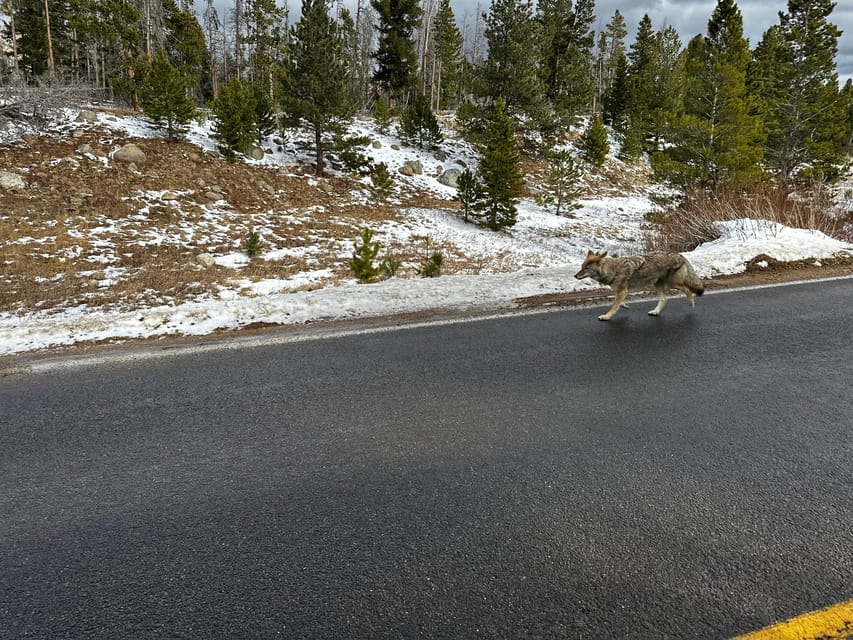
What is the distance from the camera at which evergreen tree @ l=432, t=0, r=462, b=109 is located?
1515 inches

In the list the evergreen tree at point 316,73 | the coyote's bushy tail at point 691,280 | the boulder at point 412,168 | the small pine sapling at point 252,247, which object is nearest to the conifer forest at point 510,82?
the evergreen tree at point 316,73

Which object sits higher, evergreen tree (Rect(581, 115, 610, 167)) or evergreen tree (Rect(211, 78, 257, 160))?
evergreen tree (Rect(581, 115, 610, 167))

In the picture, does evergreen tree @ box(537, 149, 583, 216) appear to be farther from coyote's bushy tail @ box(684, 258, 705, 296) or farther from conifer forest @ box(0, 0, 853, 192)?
coyote's bushy tail @ box(684, 258, 705, 296)

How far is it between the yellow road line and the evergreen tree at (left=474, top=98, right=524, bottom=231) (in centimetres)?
1952

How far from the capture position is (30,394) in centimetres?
362

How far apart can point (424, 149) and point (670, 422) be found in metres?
29.2

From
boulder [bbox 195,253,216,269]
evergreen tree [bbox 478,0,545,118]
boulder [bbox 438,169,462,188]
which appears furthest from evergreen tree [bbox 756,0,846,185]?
boulder [bbox 195,253,216,269]

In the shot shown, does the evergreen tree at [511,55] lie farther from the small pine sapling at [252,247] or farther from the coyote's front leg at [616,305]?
the coyote's front leg at [616,305]

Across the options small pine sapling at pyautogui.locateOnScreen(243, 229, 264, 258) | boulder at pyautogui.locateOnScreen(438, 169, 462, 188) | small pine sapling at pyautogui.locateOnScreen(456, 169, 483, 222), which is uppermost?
boulder at pyautogui.locateOnScreen(438, 169, 462, 188)

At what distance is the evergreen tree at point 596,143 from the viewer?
30.6 meters

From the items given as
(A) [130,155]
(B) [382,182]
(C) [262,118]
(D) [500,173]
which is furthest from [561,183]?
(A) [130,155]

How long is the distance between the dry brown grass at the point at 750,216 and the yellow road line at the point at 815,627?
11226mm

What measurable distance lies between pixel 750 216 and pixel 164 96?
23.2m

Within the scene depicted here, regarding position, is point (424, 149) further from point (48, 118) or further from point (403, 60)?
point (48, 118)
